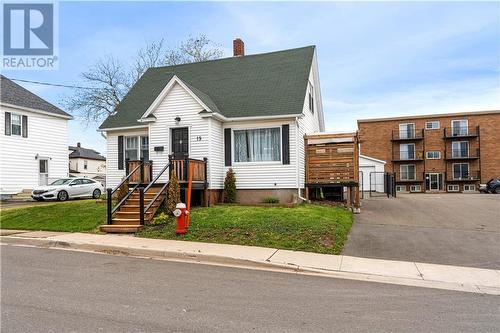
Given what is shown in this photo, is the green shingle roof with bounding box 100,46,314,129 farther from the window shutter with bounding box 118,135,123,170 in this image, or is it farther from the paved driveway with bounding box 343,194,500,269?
the paved driveway with bounding box 343,194,500,269

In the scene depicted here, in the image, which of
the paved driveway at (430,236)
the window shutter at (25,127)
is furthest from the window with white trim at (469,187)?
the window shutter at (25,127)

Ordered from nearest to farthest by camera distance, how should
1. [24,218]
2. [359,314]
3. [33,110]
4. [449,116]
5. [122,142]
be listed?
1. [359,314]
2. [24,218]
3. [122,142]
4. [33,110]
5. [449,116]

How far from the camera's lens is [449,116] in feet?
153

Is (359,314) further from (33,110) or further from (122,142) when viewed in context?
(33,110)

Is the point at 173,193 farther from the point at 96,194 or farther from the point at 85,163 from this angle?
the point at 85,163

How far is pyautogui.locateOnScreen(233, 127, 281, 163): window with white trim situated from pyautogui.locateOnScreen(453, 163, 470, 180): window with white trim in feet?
125

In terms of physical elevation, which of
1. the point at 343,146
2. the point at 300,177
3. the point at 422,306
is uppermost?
the point at 343,146

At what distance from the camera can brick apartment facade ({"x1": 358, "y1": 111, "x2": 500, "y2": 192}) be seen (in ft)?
150

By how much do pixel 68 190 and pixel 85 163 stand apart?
1492 inches

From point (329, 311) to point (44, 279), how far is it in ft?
16.5

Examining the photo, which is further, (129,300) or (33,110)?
(33,110)

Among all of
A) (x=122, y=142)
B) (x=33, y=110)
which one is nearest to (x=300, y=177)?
(x=122, y=142)

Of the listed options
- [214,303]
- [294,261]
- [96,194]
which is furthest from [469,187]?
[214,303]

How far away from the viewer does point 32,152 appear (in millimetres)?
26891
